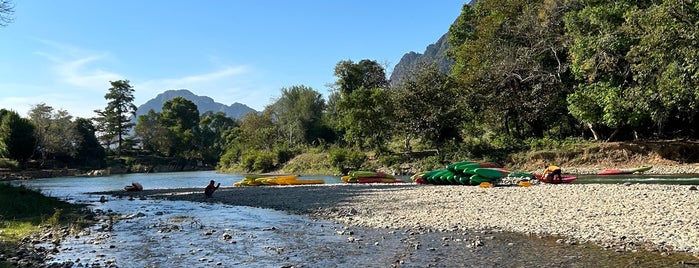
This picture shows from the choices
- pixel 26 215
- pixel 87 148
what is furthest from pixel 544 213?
pixel 87 148

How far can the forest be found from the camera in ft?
94.3

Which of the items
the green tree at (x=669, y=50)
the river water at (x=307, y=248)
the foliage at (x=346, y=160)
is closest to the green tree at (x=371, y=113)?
the foliage at (x=346, y=160)

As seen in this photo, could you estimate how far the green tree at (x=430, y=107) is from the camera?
47.2 meters

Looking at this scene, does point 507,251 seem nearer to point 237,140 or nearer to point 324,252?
point 324,252

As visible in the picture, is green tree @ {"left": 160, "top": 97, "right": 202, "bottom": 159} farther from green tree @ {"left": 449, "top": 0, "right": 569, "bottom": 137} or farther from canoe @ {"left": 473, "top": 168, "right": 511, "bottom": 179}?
canoe @ {"left": 473, "top": 168, "right": 511, "bottom": 179}

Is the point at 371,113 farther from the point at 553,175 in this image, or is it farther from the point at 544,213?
the point at 544,213

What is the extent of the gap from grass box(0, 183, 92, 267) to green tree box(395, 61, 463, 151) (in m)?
33.4

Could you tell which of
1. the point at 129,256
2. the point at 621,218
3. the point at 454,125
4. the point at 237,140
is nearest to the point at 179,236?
the point at 129,256

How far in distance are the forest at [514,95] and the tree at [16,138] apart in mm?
180

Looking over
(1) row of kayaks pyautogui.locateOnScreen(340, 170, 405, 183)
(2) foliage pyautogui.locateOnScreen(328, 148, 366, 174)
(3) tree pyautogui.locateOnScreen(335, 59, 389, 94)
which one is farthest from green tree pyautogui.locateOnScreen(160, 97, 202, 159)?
(1) row of kayaks pyautogui.locateOnScreen(340, 170, 405, 183)

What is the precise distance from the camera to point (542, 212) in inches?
583

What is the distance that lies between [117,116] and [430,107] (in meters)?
90.3

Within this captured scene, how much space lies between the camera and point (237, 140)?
86.9 meters

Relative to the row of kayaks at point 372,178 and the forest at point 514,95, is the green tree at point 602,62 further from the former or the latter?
the row of kayaks at point 372,178
